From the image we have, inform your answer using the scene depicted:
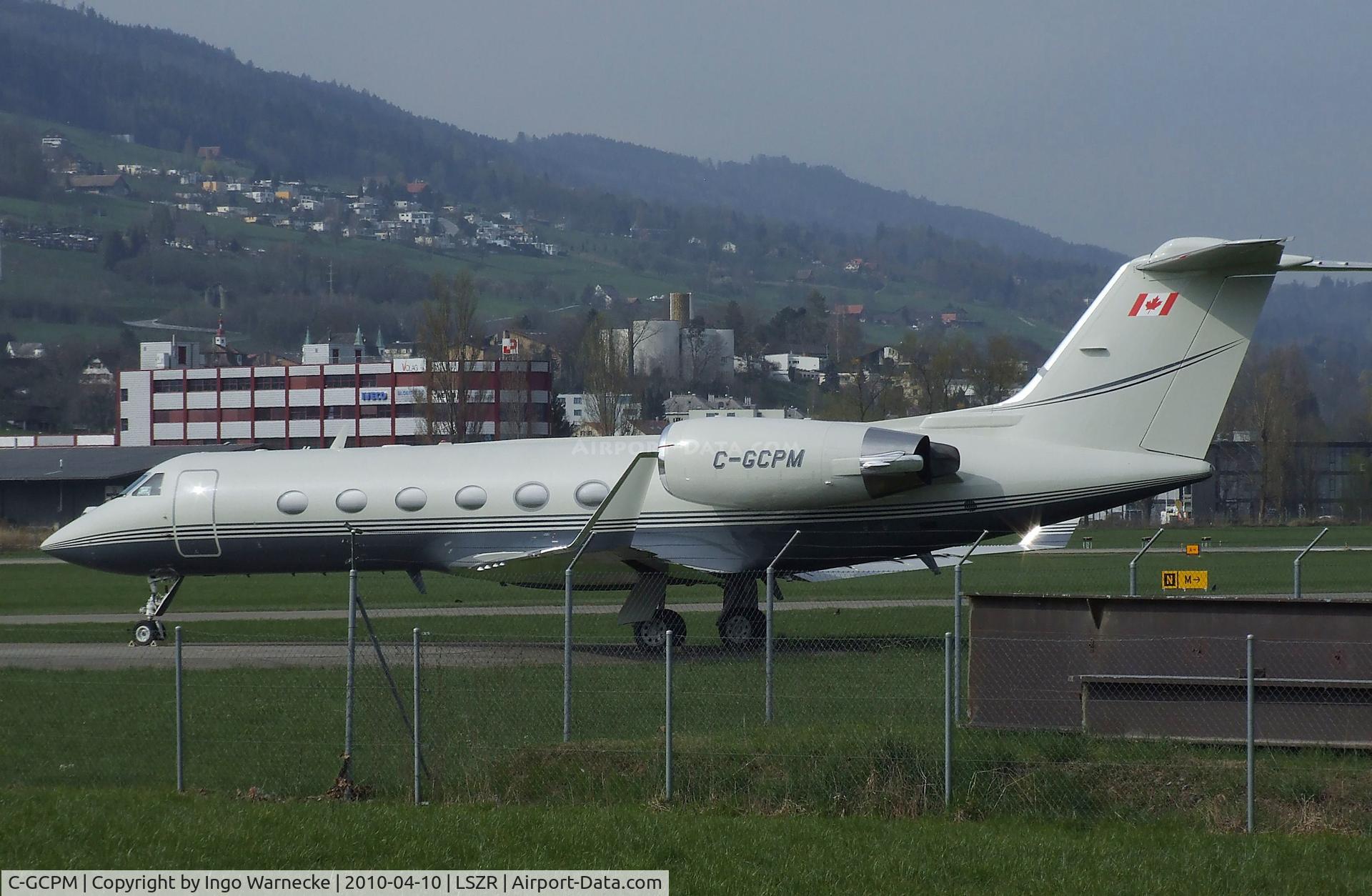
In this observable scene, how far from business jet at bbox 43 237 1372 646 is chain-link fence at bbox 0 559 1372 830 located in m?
2.40

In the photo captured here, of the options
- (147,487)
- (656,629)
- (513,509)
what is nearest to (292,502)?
(147,487)

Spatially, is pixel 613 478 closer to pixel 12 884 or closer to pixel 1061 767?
pixel 1061 767

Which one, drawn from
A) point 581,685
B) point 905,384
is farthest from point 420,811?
point 905,384

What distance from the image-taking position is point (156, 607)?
2450 centimetres

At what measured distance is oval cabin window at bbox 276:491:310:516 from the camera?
2366cm

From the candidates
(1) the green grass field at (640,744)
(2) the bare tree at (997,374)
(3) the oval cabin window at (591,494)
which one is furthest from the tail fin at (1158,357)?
(2) the bare tree at (997,374)

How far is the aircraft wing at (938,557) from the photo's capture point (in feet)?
69.5

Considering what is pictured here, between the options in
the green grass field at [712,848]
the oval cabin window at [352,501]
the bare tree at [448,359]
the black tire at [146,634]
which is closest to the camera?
the green grass field at [712,848]

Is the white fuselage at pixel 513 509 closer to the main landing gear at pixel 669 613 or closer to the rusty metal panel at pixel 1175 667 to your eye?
the main landing gear at pixel 669 613

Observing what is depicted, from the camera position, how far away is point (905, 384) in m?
103

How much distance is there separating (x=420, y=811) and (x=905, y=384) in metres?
93.8

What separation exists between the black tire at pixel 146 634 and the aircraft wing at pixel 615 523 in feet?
18.6

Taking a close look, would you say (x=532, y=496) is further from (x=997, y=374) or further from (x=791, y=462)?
(x=997, y=374)

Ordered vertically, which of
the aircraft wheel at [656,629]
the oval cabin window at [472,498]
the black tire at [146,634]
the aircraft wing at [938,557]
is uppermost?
the oval cabin window at [472,498]
